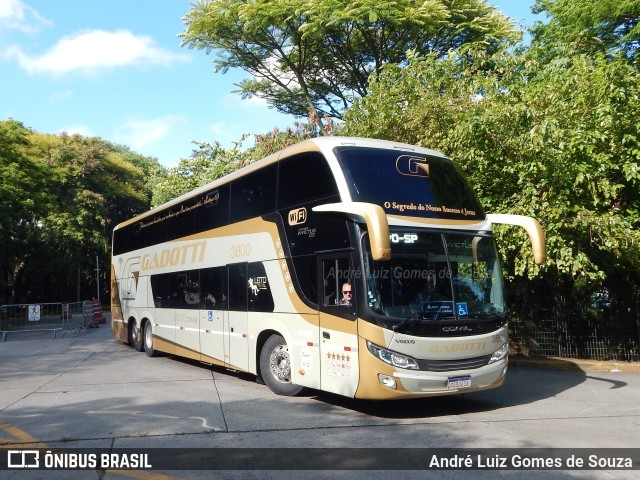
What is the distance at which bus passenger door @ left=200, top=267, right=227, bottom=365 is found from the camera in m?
11.5

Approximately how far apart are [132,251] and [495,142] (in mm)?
11123

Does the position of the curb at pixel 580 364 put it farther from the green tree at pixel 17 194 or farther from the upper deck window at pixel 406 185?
the green tree at pixel 17 194

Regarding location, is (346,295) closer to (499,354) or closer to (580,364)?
(499,354)

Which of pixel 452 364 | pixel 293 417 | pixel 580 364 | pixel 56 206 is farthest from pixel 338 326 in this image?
pixel 56 206

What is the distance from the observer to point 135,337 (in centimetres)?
1681

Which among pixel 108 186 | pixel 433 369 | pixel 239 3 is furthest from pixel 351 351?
pixel 108 186

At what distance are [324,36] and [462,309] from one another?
17.2 m

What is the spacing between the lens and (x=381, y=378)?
7480 mm

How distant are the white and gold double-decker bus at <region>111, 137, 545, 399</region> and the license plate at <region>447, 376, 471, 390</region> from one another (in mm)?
14

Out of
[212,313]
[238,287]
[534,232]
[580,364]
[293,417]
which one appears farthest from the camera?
[580,364]

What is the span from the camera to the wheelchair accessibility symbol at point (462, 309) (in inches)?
311

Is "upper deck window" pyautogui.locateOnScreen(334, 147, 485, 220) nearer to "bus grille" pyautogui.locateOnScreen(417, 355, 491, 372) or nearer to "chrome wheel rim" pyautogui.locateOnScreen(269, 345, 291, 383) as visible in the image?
"bus grille" pyautogui.locateOnScreen(417, 355, 491, 372)

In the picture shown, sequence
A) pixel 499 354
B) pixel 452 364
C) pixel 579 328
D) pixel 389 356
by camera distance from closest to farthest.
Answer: pixel 389 356
pixel 452 364
pixel 499 354
pixel 579 328

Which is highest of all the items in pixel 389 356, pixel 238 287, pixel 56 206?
pixel 56 206
